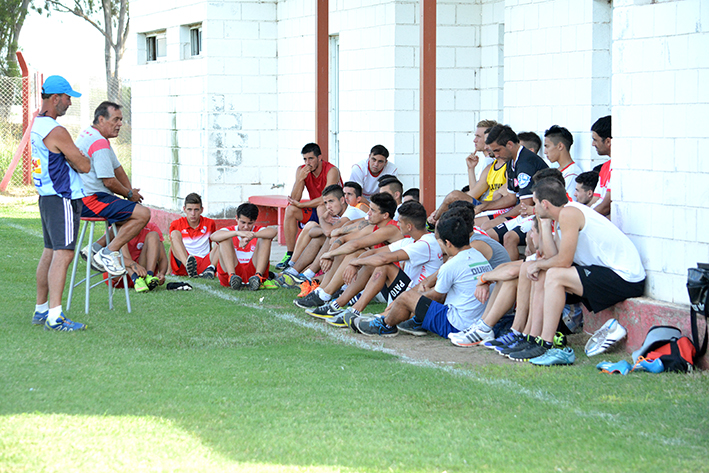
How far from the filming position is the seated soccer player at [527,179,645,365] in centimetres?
596

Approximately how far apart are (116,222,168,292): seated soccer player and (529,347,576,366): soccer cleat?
4608 millimetres

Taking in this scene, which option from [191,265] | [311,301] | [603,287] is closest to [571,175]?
[603,287]

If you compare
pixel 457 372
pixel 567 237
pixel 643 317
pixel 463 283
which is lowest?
pixel 457 372

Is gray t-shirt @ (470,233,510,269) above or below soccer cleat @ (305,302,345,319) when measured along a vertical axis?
above

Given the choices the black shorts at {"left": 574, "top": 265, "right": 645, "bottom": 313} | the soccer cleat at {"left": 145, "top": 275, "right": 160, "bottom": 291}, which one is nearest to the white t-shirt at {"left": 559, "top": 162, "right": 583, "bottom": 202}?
the black shorts at {"left": 574, "top": 265, "right": 645, "bottom": 313}

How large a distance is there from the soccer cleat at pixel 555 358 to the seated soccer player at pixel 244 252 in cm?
410

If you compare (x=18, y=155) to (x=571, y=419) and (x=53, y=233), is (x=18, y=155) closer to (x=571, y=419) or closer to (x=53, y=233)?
(x=53, y=233)

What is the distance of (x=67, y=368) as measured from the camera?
5.53 m

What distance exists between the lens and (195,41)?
46.6 ft

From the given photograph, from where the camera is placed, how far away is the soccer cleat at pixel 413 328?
6941mm

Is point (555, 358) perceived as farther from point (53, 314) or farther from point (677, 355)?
point (53, 314)

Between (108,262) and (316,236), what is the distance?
2.82m

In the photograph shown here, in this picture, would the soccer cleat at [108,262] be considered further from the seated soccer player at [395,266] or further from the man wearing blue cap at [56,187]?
the seated soccer player at [395,266]

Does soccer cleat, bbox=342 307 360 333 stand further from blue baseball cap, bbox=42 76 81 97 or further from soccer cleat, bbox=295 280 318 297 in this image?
blue baseball cap, bbox=42 76 81 97
